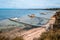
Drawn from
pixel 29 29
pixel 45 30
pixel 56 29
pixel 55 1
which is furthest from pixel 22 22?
pixel 55 1

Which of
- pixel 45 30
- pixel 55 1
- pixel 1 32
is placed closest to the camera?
pixel 1 32

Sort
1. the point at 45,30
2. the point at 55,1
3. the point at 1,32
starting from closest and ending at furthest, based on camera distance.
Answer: the point at 1,32, the point at 45,30, the point at 55,1

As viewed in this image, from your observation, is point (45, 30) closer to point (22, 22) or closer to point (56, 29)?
point (56, 29)

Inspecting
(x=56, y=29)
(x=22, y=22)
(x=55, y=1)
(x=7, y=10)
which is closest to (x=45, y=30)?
(x=56, y=29)

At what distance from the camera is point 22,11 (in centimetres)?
194

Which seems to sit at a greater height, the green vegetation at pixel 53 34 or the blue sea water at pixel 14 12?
the blue sea water at pixel 14 12

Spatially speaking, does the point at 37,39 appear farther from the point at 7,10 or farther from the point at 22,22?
the point at 7,10

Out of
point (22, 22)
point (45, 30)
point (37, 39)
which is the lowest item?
point (37, 39)

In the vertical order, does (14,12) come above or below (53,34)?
above

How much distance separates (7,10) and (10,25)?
0.26 metres

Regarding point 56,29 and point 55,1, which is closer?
point 56,29

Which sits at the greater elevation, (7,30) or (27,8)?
(27,8)

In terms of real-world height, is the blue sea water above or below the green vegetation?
above

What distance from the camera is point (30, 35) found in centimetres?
184
